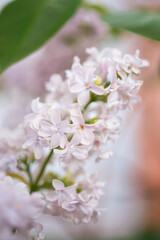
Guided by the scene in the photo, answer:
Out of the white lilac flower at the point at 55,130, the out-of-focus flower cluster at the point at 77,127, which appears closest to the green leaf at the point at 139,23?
the out-of-focus flower cluster at the point at 77,127

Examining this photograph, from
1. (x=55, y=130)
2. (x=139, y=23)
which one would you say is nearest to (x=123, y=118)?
(x=139, y=23)

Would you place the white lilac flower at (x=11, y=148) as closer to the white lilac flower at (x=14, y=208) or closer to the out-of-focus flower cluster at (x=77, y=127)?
the out-of-focus flower cluster at (x=77, y=127)

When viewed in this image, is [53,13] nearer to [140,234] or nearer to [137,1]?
[137,1]

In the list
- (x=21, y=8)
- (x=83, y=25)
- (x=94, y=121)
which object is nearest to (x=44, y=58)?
(x=83, y=25)

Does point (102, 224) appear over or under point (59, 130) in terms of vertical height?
under

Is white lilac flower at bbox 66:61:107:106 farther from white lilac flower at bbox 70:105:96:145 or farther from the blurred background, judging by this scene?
the blurred background
